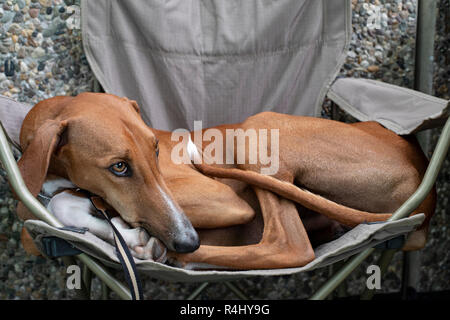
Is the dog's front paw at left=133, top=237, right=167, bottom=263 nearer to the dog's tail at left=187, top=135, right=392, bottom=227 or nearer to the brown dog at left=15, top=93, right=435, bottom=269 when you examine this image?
the brown dog at left=15, top=93, right=435, bottom=269

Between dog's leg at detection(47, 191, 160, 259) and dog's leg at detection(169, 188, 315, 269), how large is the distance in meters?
0.09

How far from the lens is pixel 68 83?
71.6 inches

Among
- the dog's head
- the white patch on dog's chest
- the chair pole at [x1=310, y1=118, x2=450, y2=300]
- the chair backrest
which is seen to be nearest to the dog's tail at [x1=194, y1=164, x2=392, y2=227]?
the chair pole at [x1=310, y1=118, x2=450, y2=300]

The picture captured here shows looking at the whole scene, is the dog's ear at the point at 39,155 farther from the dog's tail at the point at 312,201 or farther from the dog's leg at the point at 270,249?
the dog's tail at the point at 312,201

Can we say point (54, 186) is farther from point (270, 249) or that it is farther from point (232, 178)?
point (270, 249)

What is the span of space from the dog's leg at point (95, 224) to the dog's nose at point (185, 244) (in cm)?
6

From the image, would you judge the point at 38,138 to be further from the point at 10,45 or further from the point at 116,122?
the point at 10,45

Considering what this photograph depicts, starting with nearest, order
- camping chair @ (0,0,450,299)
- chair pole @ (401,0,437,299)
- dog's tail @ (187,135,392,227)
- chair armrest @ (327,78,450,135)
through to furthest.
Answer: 1. dog's tail @ (187,135,392,227)
2. chair armrest @ (327,78,450,135)
3. camping chair @ (0,0,450,299)
4. chair pole @ (401,0,437,299)

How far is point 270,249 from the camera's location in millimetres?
1262

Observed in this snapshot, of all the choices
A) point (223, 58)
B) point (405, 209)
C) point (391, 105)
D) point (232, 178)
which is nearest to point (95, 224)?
point (232, 178)

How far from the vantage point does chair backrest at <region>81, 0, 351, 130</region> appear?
70.6 inches

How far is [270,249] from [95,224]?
1.57ft

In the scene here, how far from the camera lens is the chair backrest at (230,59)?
5.88ft
